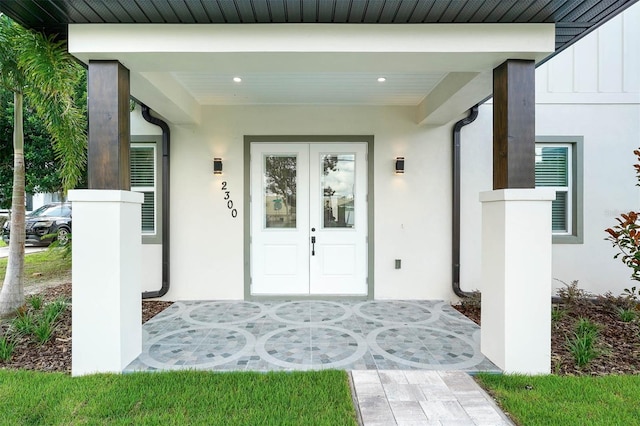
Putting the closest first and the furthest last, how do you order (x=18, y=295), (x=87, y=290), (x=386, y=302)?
(x=87, y=290) → (x=18, y=295) → (x=386, y=302)

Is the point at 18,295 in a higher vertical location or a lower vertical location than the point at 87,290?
lower

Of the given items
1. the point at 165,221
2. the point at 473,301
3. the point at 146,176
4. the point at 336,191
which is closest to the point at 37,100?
the point at 146,176

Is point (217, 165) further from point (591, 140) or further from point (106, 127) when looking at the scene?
point (591, 140)

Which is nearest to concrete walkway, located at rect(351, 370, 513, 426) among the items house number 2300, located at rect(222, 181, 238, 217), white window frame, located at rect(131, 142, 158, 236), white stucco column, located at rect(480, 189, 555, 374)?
white stucco column, located at rect(480, 189, 555, 374)

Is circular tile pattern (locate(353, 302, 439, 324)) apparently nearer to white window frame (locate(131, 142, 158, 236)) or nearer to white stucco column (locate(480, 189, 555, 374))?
white stucco column (locate(480, 189, 555, 374))

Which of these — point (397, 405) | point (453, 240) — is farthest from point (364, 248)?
point (397, 405)

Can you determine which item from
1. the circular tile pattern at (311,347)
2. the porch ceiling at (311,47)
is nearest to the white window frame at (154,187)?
the porch ceiling at (311,47)

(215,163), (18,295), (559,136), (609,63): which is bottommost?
(18,295)

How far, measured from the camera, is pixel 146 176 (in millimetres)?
5344

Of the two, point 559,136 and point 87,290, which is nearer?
point 87,290

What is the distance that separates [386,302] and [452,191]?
2.00m

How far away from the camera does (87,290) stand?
2.89m

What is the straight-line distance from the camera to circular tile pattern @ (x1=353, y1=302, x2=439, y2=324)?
4293mm

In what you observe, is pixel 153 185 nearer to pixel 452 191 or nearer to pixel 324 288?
pixel 324 288
